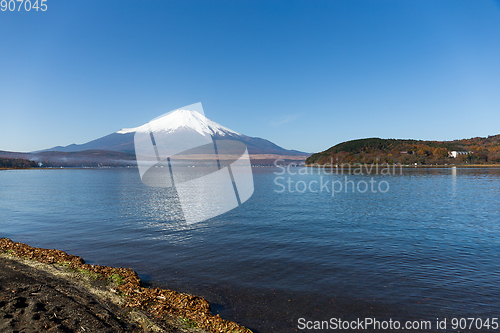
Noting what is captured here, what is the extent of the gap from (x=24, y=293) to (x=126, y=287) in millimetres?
3028

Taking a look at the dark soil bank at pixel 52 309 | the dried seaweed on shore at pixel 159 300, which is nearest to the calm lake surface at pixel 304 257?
the dried seaweed on shore at pixel 159 300

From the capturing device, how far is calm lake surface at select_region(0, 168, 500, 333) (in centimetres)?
955

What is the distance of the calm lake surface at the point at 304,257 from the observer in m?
9.55

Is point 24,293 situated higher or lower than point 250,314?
higher

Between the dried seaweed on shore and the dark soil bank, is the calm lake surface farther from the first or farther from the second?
the dark soil bank

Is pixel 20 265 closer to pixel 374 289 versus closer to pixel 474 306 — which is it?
pixel 374 289

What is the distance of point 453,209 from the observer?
1184 inches

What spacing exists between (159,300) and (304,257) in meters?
8.36

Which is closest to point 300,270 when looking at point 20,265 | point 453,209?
point 20,265

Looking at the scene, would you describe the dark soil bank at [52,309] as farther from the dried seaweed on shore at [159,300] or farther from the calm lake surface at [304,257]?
the calm lake surface at [304,257]

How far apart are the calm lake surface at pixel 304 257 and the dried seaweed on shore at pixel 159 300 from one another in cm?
84

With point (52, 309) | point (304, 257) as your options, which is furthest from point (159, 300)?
point (304, 257)

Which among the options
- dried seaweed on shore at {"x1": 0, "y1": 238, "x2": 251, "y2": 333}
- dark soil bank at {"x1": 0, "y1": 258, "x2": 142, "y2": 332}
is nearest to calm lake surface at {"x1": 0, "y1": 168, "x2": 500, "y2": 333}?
dried seaweed on shore at {"x1": 0, "y1": 238, "x2": 251, "y2": 333}

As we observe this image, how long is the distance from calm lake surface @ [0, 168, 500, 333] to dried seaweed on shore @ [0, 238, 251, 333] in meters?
0.84
